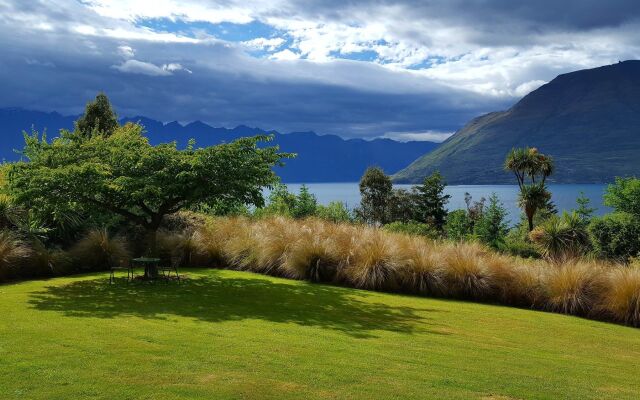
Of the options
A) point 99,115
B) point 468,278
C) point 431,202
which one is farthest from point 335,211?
point 431,202

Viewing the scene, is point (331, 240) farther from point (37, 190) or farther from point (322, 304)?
point (37, 190)

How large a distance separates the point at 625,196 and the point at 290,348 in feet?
165

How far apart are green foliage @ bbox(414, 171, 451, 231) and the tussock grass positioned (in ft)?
140

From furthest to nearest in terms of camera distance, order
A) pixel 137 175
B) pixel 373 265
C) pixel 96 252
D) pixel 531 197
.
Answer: pixel 531 197 → pixel 96 252 → pixel 373 265 → pixel 137 175

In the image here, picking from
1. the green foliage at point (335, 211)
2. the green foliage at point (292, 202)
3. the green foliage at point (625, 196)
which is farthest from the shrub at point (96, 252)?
the green foliage at point (625, 196)

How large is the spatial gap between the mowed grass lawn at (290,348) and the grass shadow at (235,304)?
0.04 m

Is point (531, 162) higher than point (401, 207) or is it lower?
higher

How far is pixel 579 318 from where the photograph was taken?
12.0 metres

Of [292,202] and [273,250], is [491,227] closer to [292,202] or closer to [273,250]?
[292,202]

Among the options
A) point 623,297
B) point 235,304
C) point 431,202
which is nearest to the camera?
point 235,304

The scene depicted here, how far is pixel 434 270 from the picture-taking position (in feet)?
45.6

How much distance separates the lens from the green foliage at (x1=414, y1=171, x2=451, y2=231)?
58.6m

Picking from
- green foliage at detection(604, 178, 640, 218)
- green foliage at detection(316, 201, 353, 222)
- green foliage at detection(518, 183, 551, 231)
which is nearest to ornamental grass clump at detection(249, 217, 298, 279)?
green foliage at detection(316, 201, 353, 222)

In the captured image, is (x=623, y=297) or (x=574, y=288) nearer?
(x=623, y=297)
